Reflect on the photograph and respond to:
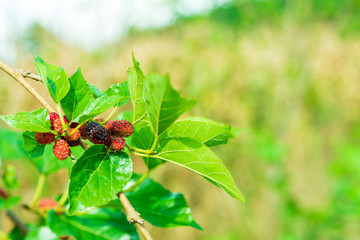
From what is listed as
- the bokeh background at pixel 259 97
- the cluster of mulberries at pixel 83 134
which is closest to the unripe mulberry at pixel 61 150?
the cluster of mulberries at pixel 83 134

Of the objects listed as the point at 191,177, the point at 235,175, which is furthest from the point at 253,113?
the point at 191,177

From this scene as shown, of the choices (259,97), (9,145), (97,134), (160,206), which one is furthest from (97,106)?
(259,97)

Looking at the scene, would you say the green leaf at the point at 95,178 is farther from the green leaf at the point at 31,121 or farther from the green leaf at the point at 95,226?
the green leaf at the point at 95,226

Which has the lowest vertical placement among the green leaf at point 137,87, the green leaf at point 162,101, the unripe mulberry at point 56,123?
the unripe mulberry at point 56,123

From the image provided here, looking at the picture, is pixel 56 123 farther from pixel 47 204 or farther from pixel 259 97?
pixel 259 97

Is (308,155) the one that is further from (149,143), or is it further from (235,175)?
(149,143)

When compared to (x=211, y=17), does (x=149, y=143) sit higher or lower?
lower
